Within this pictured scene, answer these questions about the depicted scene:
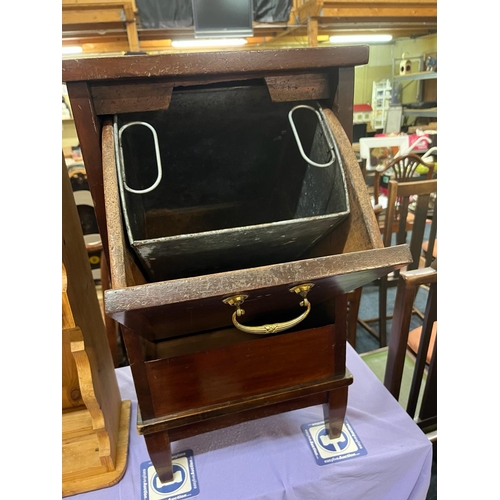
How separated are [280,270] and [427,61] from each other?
678 cm

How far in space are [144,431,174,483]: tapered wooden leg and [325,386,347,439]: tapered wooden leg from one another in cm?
42

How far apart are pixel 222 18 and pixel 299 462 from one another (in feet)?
12.9

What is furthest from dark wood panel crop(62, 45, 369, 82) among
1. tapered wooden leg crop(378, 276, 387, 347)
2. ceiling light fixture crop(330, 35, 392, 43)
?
ceiling light fixture crop(330, 35, 392, 43)

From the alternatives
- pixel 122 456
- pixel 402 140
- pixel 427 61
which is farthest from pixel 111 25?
pixel 427 61

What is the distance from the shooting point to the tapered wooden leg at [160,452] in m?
0.82

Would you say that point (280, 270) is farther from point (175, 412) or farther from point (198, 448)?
point (198, 448)

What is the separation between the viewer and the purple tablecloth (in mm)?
883

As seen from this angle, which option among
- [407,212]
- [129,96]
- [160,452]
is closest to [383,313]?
[407,212]

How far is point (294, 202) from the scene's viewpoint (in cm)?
106

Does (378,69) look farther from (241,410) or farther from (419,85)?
(241,410)

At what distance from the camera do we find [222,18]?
3.61 meters

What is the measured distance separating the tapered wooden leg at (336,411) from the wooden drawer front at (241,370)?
8 centimetres

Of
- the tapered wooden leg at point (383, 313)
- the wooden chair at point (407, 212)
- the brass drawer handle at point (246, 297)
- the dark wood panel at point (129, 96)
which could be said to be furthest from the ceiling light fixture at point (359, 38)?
the brass drawer handle at point (246, 297)

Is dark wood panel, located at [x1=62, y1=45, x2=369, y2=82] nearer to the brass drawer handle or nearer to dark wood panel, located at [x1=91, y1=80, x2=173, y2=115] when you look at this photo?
dark wood panel, located at [x1=91, y1=80, x2=173, y2=115]
